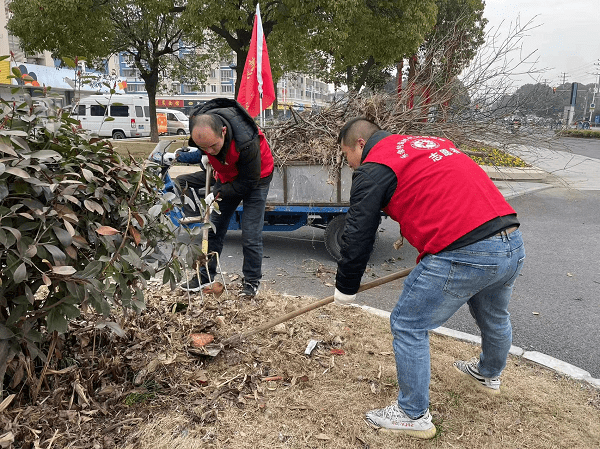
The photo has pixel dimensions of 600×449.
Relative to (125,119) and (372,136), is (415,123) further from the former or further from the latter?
(125,119)

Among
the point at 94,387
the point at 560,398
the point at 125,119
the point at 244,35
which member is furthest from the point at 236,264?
the point at 125,119

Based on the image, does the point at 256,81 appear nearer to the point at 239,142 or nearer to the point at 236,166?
the point at 236,166

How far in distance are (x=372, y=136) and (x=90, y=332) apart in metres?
1.96

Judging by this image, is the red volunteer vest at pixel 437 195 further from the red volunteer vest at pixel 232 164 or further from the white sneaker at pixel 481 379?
the red volunteer vest at pixel 232 164

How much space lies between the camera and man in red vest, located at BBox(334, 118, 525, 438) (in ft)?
7.59

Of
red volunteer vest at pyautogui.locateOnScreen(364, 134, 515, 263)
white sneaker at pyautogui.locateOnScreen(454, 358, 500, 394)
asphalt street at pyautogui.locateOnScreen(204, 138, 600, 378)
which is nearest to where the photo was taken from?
red volunteer vest at pyautogui.locateOnScreen(364, 134, 515, 263)

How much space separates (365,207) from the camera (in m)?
2.37

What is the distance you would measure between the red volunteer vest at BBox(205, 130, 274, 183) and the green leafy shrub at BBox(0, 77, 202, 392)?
4.73 feet

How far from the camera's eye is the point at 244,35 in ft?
47.3

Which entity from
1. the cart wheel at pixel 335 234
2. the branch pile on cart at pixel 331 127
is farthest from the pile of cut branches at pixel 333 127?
the cart wheel at pixel 335 234

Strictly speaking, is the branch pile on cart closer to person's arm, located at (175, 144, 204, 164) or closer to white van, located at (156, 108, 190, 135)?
person's arm, located at (175, 144, 204, 164)

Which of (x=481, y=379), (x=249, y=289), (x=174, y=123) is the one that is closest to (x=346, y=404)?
(x=481, y=379)

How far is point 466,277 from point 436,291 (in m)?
0.16

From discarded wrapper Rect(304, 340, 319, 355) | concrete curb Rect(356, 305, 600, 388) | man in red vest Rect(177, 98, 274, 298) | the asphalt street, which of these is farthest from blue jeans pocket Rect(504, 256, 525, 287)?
man in red vest Rect(177, 98, 274, 298)
